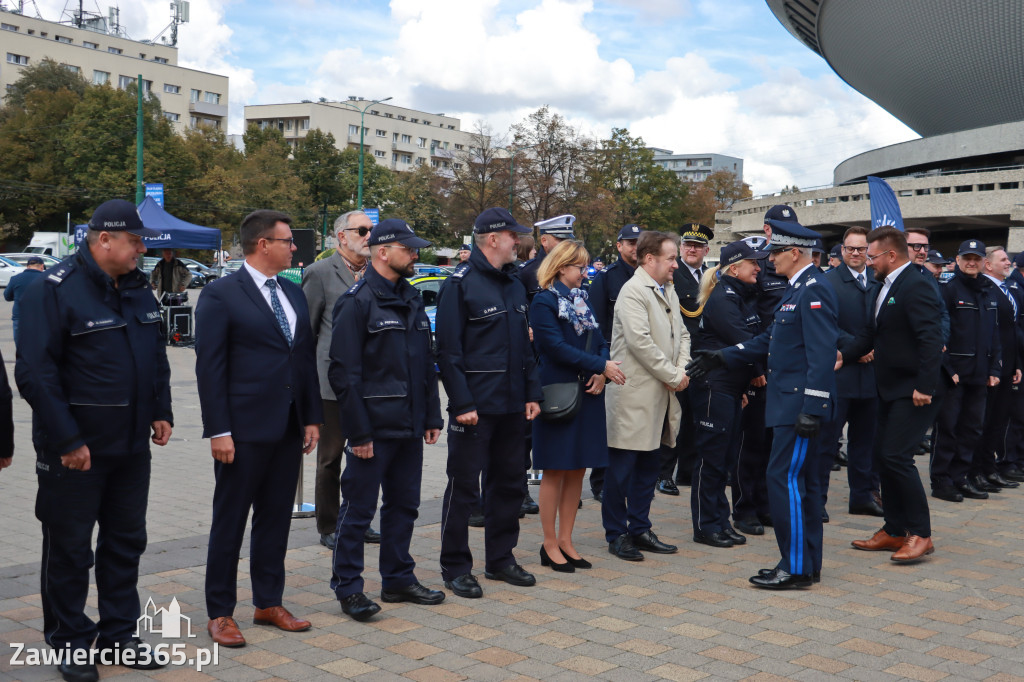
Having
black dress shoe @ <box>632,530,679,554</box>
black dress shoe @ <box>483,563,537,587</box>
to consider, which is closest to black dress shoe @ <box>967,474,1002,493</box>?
black dress shoe @ <box>632,530,679,554</box>

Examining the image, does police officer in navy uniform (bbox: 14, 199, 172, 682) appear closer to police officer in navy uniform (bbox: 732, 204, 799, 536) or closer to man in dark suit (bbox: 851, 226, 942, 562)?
police officer in navy uniform (bbox: 732, 204, 799, 536)

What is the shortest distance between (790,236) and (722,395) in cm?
139

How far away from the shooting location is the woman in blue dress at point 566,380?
6.61 metres

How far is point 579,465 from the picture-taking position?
21.7ft

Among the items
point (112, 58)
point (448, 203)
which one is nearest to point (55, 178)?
point (448, 203)

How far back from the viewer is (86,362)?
15.1 ft

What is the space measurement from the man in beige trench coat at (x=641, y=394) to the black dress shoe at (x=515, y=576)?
0.93 metres

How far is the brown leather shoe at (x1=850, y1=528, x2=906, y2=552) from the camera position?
7.48 meters

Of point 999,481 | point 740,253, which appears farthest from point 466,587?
point 999,481

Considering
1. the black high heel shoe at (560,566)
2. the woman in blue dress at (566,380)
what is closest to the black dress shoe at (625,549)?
the woman in blue dress at (566,380)

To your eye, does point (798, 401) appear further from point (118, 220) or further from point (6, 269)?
point (6, 269)

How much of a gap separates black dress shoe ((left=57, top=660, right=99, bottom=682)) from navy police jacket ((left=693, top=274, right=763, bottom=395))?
463cm

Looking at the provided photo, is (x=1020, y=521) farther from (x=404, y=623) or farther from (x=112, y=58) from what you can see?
(x=112, y=58)

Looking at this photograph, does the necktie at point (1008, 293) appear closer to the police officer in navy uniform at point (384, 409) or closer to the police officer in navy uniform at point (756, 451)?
the police officer in navy uniform at point (756, 451)
